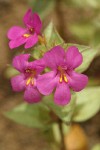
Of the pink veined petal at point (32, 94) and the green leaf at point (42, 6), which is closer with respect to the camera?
the pink veined petal at point (32, 94)

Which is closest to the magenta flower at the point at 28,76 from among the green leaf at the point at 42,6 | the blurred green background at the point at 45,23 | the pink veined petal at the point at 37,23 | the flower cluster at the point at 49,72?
the flower cluster at the point at 49,72

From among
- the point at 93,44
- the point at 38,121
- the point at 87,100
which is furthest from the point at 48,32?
the point at 93,44

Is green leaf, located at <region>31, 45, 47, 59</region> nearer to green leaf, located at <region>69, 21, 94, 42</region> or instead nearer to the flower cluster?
the flower cluster

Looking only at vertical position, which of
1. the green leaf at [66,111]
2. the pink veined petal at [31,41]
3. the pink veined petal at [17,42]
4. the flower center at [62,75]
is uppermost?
the pink veined petal at [31,41]

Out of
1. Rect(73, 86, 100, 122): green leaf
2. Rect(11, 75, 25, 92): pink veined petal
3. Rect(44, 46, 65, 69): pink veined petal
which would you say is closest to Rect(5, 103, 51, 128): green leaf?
Rect(73, 86, 100, 122): green leaf

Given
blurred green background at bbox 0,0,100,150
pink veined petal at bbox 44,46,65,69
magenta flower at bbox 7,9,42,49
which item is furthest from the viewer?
blurred green background at bbox 0,0,100,150

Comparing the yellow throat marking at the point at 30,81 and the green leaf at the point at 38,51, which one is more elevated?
the green leaf at the point at 38,51

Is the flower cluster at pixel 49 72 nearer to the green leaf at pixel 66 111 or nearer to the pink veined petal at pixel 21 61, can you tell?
the pink veined petal at pixel 21 61
